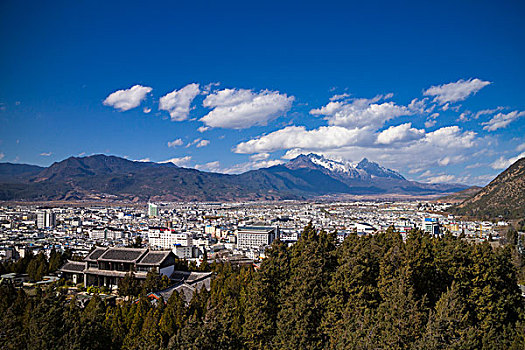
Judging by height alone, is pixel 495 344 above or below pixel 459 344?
below

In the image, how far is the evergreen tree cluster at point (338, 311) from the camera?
356 inches

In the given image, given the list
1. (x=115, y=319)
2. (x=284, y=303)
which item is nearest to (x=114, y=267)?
(x=115, y=319)

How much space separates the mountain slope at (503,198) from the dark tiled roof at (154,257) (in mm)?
54105

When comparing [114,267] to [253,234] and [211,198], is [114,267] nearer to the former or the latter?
[253,234]

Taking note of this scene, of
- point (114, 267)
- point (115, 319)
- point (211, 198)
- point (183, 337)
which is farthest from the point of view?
point (211, 198)

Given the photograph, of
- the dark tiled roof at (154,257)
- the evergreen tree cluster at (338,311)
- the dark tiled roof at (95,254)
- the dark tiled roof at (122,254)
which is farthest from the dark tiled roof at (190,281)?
the evergreen tree cluster at (338,311)

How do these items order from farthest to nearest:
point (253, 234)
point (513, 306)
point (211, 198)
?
point (211, 198) → point (253, 234) → point (513, 306)

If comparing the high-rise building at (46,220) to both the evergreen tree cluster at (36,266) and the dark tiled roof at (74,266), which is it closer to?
the evergreen tree cluster at (36,266)

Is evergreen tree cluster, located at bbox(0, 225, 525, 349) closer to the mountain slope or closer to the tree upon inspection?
the tree

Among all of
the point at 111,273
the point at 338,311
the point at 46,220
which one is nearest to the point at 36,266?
the point at 111,273

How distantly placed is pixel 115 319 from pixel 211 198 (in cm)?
16309

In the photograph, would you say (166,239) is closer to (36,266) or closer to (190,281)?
(36,266)

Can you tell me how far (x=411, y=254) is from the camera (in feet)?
37.0

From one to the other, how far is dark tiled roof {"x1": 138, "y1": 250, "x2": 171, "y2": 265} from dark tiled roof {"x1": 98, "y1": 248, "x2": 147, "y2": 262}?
43cm
